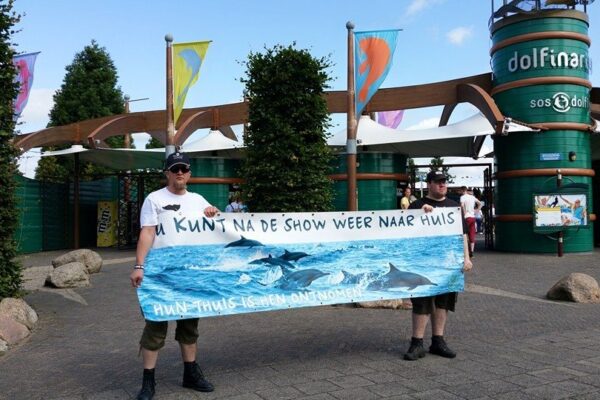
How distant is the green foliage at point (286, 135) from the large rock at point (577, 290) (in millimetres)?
3749

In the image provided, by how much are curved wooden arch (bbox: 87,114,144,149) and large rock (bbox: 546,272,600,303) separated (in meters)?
14.7

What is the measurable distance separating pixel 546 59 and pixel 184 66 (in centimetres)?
946

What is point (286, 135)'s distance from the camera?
8508 mm

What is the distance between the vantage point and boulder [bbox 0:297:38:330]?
6.79 meters

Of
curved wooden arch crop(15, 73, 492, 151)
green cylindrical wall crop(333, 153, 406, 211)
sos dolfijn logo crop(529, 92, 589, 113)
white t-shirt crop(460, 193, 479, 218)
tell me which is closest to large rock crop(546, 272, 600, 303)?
white t-shirt crop(460, 193, 479, 218)

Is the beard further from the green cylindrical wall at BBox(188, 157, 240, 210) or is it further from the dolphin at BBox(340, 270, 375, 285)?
the green cylindrical wall at BBox(188, 157, 240, 210)

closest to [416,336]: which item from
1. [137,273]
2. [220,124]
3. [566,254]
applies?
[137,273]

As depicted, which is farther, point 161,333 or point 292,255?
point 292,255

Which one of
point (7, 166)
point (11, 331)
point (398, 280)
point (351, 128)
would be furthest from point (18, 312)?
point (351, 128)

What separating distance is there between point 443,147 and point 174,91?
9667 millimetres

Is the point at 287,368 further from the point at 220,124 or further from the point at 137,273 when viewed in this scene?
the point at 220,124

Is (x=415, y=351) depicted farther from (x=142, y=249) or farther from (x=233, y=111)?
(x=233, y=111)

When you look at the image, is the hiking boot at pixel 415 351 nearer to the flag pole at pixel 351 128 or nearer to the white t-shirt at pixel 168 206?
the white t-shirt at pixel 168 206

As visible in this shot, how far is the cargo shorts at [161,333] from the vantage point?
4.29m
